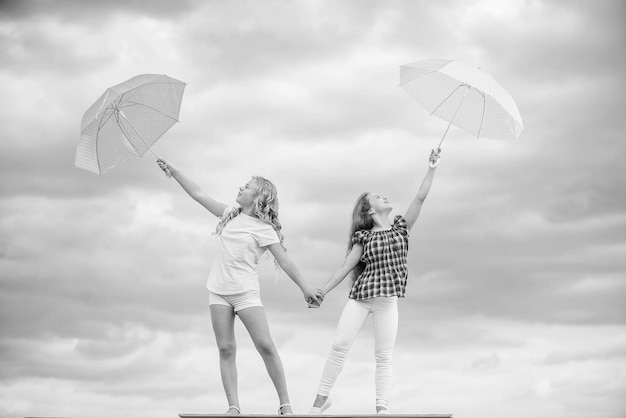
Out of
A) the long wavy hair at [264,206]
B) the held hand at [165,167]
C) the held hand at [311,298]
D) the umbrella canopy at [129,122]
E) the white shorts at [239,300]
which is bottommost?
the white shorts at [239,300]

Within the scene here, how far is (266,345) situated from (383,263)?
181 cm

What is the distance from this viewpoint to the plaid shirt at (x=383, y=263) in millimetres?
9195

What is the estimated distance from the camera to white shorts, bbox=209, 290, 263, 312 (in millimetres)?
8688

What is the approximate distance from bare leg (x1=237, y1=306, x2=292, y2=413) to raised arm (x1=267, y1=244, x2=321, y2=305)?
0.61 metres

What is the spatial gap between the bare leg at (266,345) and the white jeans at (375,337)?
65 cm

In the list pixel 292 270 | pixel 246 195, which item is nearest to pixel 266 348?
pixel 292 270

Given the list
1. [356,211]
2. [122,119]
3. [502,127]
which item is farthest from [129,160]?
[502,127]

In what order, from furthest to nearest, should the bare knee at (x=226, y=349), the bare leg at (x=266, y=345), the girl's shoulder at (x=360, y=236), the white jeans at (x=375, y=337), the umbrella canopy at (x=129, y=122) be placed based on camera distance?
the umbrella canopy at (x=129, y=122), the girl's shoulder at (x=360, y=236), the white jeans at (x=375, y=337), the bare knee at (x=226, y=349), the bare leg at (x=266, y=345)

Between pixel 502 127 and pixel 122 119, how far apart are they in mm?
5182

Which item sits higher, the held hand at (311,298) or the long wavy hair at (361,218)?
the long wavy hair at (361,218)

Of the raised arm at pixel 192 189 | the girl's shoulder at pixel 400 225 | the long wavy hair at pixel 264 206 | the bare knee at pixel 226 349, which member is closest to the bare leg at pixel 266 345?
the bare knee at pixel 226 349

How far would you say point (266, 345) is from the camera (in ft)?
28.5

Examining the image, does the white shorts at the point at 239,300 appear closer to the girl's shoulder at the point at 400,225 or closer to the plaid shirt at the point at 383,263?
the plaid shirt at the point at 383,263

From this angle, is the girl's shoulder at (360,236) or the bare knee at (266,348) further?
the girl's shoulder at (360,236)
